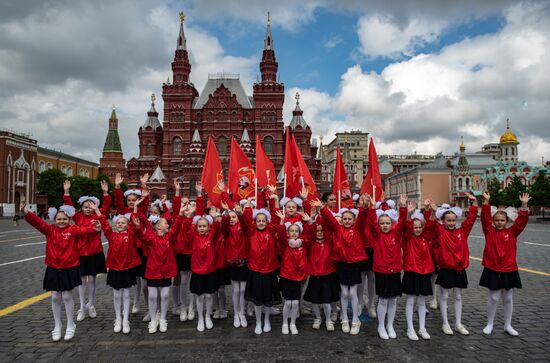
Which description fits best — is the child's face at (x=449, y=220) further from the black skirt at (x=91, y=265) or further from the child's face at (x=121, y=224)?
the black skirt at (x=91, y=265)

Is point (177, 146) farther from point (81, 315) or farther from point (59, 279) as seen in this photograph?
point (59, 279)

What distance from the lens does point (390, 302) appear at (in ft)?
18.5

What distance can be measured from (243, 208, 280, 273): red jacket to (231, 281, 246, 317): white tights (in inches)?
17.7

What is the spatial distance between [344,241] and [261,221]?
53.3 inches

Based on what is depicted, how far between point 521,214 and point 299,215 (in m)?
3.54

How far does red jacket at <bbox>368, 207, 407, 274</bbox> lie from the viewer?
5617 mm

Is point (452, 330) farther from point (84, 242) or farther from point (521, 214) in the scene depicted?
point (84, 242)

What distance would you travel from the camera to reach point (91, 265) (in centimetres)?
663

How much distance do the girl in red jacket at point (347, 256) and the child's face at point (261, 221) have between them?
84cm

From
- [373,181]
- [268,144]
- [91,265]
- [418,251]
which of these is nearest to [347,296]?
[418,251]

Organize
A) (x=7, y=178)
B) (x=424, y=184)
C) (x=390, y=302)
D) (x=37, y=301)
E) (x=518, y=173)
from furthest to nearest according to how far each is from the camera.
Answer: (x=424, y=184) → (x=518, y=173) → (x=7, y=178) → (x=37, y=301) → (x=390, y=302)

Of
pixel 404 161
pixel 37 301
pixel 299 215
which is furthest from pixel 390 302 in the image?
pixel 404 161

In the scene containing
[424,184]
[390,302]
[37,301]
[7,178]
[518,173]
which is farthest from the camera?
[424,184]

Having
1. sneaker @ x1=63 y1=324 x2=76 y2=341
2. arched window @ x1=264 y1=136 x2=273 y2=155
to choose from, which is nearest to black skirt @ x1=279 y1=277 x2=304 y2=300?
sneaker @ x1=63 y1=324 x2=76 y2=341
